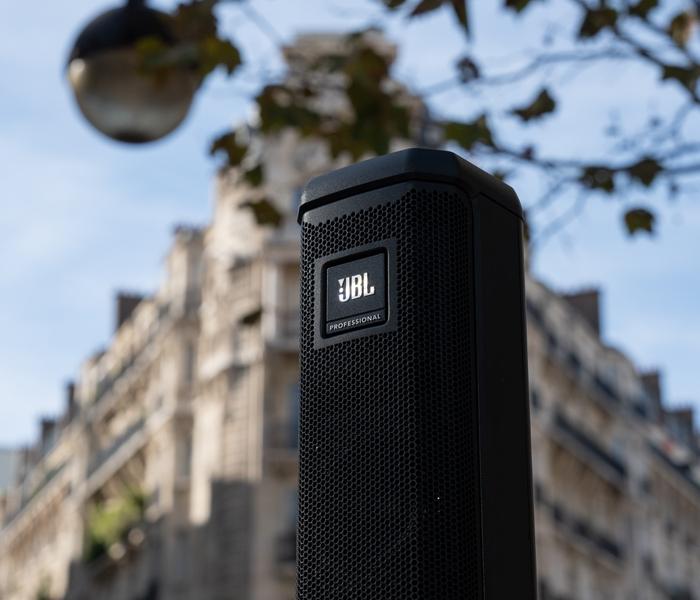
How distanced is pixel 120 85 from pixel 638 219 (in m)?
2.51

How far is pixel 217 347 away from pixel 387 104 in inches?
1210

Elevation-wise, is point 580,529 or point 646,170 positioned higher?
point 580,529

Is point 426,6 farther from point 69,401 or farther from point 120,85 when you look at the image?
point 69,401

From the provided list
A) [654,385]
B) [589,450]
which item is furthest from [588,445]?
[654,385]

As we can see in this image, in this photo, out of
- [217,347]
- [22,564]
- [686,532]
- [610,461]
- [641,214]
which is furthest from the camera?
[22,564]

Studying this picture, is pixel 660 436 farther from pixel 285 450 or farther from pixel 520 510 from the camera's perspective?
pixel 520 510

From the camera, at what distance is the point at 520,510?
1898 mm

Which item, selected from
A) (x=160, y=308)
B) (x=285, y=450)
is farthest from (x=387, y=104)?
(x=160, y=308)

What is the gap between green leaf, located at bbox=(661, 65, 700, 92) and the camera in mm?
6691

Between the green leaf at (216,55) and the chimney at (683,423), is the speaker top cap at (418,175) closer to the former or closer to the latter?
the green leaf at (216,55)

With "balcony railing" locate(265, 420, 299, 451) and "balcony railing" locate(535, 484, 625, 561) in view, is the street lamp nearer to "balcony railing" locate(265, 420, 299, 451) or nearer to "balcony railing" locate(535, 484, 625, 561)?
"balcony railing" locate(265, 420, 299, 451)

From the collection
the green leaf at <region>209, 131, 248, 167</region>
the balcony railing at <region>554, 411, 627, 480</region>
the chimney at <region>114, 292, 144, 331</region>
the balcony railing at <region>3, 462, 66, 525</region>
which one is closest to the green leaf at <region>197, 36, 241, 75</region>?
the green leaf at <region>209, 131, 248, 167</region>

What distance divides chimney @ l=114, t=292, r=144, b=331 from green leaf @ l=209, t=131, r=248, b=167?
152ft

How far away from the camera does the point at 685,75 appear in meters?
6.70
